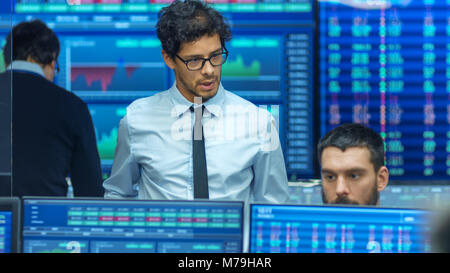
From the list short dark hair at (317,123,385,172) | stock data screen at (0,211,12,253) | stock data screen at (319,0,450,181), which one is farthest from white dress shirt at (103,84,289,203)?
stock data screen at (319,0,450,181)

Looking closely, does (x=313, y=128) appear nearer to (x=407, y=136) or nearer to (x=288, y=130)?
(x=288, y=130)

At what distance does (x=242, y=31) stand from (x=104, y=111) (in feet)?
3.04

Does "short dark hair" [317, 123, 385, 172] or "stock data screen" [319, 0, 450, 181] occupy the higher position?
"stock data screen" [319, 0, 450, 181]

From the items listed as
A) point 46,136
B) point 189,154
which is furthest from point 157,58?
point 189,154

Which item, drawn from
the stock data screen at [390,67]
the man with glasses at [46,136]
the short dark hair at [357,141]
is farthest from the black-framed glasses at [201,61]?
the stock data screen at [390,67]

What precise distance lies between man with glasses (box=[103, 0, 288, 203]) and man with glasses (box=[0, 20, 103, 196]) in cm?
49

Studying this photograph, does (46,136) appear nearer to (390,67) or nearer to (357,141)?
(357,141)

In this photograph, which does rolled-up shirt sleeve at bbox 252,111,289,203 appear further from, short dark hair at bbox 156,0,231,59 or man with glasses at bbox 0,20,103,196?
man with glasses at bbox 0,20,103,196

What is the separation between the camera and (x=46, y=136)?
2.63 meters

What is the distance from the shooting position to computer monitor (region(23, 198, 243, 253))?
4.25 ft

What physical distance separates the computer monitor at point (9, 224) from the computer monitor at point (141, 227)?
26mm

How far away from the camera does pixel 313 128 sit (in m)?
3.23

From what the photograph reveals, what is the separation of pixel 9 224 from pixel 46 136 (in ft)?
4.48
